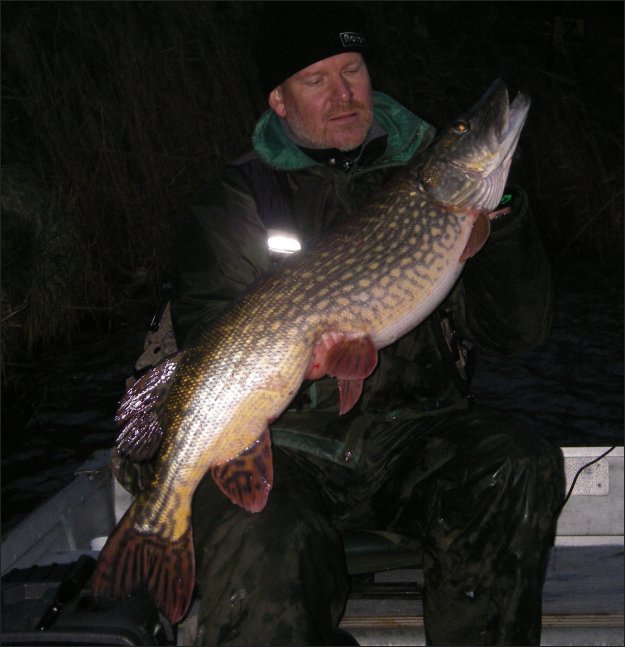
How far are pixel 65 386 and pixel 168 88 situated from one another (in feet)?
9.42

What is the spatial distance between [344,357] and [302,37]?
1.28 meters

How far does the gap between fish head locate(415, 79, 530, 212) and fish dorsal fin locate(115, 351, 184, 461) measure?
3.06ft

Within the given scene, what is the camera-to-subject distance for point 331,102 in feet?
9.17

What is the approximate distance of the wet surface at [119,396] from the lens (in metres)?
5.06

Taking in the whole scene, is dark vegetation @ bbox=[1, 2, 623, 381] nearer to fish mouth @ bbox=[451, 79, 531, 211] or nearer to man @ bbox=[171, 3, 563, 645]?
man @ bbox=[171, 3, 563, 645]

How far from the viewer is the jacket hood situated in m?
2.74

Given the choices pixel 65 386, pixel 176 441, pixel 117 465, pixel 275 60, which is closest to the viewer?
pixel 176 441

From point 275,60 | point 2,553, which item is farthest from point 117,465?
point 275,60

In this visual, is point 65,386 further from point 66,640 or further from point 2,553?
point 66,640

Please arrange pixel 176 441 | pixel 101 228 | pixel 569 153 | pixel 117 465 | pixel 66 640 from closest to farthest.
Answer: pixel 66 640 → pixel 176 441 → pixel 117 465 → pixel 101 228 → pixel 569 153

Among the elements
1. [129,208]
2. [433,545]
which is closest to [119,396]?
[129,208]

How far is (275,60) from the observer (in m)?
2.88

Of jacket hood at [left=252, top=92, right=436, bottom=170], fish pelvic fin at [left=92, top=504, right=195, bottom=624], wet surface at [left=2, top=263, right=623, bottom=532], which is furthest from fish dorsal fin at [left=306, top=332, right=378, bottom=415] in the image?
wet surface at [left=2, top=263, right=623, bottom=532]

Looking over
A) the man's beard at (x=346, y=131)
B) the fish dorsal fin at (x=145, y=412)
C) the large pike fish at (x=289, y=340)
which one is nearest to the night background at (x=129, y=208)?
the fish dorsal fin at (x=145, y=412)
